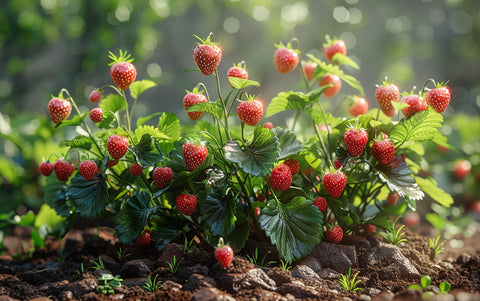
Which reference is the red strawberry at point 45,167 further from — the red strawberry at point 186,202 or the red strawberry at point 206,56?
the red strawberry at point 206,56

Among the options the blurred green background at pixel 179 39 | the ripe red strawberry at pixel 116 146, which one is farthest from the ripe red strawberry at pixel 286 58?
the blurred green background at pixel 179 39

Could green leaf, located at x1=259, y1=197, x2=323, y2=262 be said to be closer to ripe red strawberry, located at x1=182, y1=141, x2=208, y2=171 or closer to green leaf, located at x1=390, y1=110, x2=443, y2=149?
ripe red strawberry, located at x1=182, y1=141, x2=208, y2=171

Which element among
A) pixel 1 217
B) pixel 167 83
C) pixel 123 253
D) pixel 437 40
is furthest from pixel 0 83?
pixel 437 40

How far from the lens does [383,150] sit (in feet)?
4.42

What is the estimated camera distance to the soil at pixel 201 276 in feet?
4.02

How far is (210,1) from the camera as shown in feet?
12.3

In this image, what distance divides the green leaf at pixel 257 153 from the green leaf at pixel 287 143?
→ 0.09m

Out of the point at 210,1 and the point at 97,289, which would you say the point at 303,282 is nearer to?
the point at 97,289

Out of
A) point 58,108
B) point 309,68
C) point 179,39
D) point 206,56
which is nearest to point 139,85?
point 58,108

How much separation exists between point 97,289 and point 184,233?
390 millimetres

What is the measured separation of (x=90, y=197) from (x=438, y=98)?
1.22 metres

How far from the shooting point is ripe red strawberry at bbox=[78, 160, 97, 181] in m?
1.40

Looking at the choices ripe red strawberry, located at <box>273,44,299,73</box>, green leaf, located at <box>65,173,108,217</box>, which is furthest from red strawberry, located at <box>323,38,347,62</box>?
green leaf, located at <box>65,173,108,217</box>

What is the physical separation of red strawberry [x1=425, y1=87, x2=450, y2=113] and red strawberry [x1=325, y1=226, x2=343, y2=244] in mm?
525
